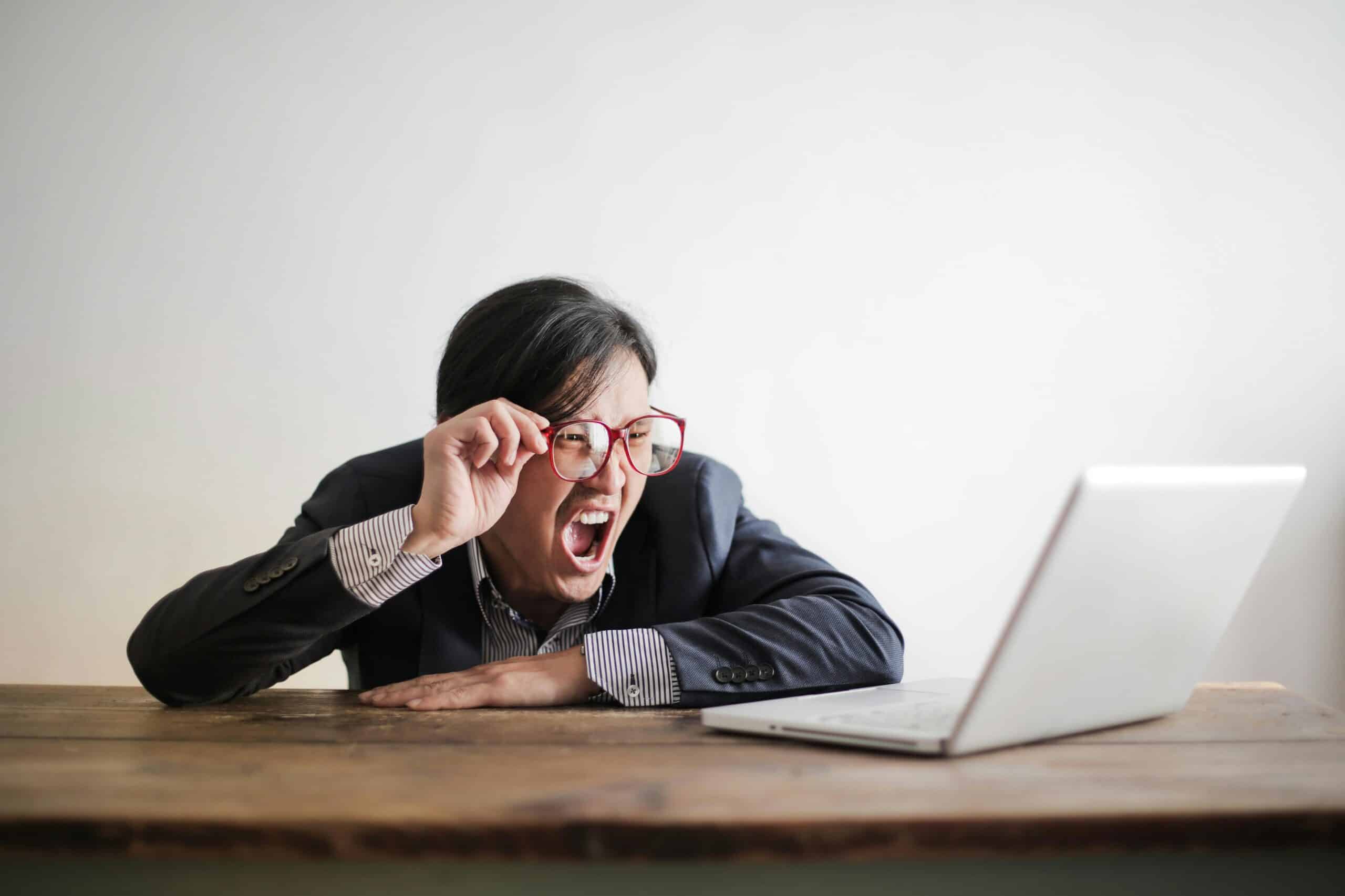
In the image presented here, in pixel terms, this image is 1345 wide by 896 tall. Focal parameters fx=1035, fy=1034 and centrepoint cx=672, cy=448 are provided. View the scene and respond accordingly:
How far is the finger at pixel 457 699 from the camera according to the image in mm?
1159

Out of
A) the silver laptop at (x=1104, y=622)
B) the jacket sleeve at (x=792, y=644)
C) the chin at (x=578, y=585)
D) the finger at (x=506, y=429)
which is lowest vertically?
the chin at (x=578, y=585)

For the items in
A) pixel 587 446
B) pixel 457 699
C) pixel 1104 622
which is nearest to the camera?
A: pixel 1104 622

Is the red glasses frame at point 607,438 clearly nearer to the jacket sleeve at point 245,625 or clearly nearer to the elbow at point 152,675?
the jacket sleeve at point 245,625

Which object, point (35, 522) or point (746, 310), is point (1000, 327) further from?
point (35, 522)

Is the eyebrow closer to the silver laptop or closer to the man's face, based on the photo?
the man's face

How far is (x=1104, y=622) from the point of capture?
2.92 feet

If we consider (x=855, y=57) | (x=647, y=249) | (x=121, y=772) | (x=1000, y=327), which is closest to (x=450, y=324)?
(x=647, y=249)

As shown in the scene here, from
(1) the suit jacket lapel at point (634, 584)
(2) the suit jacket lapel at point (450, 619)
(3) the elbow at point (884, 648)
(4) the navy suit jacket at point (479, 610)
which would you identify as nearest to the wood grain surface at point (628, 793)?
(4) the navy suit jacket at point (479, 610)

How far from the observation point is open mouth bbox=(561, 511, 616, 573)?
1.53 metres

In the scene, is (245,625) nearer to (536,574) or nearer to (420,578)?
(420,578)

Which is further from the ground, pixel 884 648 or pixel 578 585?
pixel 884 648

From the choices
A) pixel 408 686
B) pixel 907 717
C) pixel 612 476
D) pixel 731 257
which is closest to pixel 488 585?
pixel 612 476

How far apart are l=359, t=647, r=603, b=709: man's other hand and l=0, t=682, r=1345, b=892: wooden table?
17cm

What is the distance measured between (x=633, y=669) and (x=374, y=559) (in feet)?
1.12
